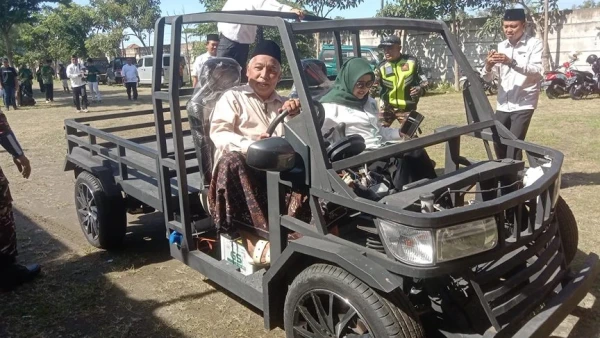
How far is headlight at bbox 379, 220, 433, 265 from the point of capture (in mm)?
2236

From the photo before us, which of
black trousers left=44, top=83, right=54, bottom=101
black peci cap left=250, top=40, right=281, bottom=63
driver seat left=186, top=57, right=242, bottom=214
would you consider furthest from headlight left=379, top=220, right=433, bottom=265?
black trousers left=44, top=83, right=54, bottom=101

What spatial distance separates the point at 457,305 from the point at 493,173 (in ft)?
2.58

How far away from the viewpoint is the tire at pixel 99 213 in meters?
4.53

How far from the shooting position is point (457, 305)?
245 cm

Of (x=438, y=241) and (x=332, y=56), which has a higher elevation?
(x=332, y=56)

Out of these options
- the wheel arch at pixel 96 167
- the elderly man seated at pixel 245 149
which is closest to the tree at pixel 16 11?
the wheel arch at pixel 96 167

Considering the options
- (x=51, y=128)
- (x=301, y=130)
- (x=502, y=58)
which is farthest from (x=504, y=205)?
(x=51, y=128)

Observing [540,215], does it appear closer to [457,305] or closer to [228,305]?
[457,305]

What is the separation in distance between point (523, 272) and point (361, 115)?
143 centimetres

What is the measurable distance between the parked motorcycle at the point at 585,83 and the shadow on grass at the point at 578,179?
337 inches

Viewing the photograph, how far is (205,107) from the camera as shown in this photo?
354cm

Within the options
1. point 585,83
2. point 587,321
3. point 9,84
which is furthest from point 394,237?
point 9,84

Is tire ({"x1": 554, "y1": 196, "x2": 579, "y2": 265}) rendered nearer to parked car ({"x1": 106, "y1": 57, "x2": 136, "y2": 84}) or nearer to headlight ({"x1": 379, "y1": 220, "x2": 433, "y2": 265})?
headlight ({"x1": 379, "y1": 220, "x2": 433, "y2": 265})

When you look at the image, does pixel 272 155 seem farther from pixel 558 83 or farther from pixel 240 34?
pixel 558 83
